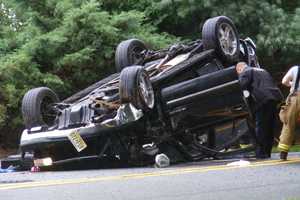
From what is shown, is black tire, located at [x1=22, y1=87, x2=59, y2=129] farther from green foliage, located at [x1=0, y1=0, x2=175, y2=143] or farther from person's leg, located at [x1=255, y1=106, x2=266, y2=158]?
green foliage, located at [x1=0, y1=0, x2=175, y2=143]

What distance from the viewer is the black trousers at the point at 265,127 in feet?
29.8

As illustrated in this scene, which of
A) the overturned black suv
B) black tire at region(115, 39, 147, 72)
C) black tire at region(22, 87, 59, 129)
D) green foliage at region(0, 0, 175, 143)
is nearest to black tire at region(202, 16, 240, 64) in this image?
the overturned black suv

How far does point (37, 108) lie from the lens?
934 cm

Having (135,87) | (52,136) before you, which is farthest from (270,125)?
(52,136)

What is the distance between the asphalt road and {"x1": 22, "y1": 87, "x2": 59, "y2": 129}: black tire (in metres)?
1.89

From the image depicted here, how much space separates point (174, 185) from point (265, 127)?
344 centimetres

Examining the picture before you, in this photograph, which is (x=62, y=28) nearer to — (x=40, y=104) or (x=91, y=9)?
(x=91, y=9)

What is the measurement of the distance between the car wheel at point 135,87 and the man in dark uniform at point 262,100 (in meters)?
1.46

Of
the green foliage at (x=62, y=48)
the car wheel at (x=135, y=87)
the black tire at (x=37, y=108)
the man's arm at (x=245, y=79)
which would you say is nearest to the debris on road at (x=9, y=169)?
the black tire at (x=37, y=108)

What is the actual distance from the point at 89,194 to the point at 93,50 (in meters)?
10.1

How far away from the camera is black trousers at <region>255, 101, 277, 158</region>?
9.08 m

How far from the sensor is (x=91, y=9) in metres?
15.5

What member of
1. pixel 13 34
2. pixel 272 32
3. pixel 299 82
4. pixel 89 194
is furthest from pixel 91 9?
pixel 89 194

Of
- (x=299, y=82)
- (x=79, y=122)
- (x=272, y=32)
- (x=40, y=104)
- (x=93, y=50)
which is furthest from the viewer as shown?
(x=272, y=32)
